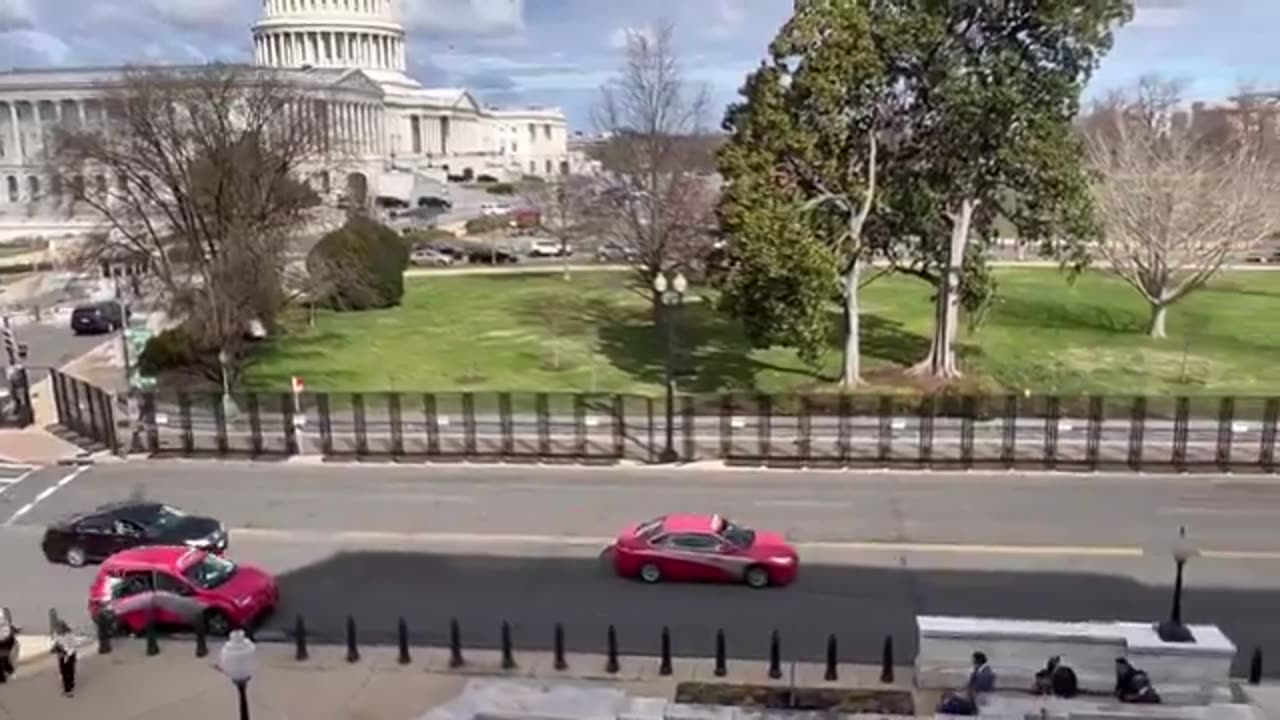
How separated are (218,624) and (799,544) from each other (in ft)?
37.2

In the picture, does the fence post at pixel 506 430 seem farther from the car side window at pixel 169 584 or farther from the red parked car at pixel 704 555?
the car side window at pixel 169 584

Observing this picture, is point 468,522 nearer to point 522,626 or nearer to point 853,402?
point 522,626

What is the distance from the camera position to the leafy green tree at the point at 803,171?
3241 cm

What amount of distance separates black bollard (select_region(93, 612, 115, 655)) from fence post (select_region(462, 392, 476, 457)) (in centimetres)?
1257

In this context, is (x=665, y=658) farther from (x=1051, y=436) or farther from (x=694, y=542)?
(x=1051, y=436)

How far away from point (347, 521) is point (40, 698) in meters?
Answer: 8.66

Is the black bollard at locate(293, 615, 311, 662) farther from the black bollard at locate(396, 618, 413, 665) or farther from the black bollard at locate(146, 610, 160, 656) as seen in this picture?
the black bollard at locate(146, 610, 160, 656)

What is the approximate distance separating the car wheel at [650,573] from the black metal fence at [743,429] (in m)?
8.90

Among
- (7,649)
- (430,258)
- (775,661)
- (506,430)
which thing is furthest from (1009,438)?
(430,258)

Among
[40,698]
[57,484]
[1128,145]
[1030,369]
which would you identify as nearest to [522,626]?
[40,698]

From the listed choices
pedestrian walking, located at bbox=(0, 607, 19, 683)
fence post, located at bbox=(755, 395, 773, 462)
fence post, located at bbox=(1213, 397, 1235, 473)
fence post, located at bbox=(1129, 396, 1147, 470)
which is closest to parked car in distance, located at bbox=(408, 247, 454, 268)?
fence post, located at bbox=(755, 395, 773, 462)

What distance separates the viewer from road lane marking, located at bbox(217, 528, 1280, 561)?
22.5 m

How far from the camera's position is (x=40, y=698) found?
17281mm

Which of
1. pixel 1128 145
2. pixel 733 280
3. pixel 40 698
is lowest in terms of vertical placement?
pixel 40 698
